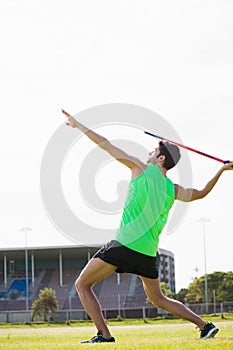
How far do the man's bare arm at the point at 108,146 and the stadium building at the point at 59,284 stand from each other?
53.7 m

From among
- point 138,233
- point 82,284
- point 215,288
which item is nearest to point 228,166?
point 138,233

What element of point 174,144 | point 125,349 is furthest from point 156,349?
point 174,144

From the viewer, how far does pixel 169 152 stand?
762 centimetres

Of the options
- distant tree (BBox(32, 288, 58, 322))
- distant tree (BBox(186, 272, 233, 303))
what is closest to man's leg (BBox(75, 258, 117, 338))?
distant tree (BBox(32, 288, 58, 322))

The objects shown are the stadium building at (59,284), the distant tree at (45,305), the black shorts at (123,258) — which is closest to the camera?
the black shorts at (123,258)

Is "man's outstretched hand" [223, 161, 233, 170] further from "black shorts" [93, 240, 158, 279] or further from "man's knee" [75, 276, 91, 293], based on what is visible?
"man's knee" [75, 276, 91, 293]

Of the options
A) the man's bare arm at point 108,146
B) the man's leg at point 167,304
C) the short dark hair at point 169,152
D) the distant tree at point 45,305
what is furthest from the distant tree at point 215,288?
the man's bare arm at point 108,146

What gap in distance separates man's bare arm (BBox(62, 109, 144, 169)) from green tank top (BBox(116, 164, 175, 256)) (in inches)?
6.8

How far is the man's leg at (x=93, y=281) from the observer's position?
7.43 metres

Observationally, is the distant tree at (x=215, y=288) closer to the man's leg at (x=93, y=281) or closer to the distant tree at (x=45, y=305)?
the distant tree at (x=45, y=305)

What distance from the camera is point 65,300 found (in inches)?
2741

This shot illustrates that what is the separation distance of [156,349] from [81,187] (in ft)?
18.7

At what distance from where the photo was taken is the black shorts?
24.2 feet

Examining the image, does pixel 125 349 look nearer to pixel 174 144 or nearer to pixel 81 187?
pixel 174 144
